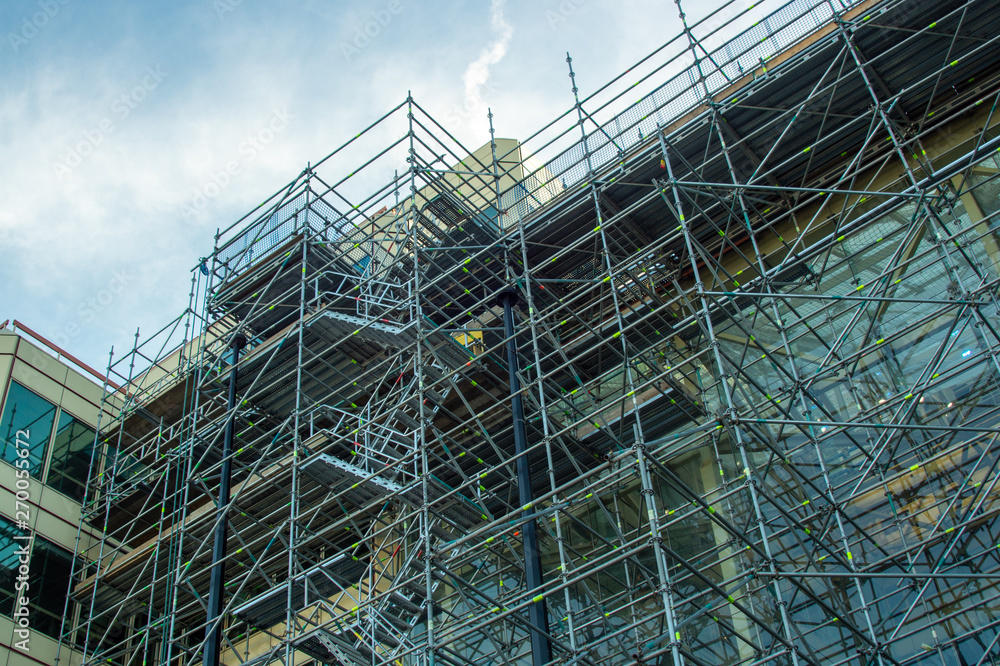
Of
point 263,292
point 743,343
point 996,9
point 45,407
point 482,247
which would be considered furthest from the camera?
point 45,407

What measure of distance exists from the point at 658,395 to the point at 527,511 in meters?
3.54

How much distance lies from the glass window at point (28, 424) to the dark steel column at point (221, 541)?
20.6 ft

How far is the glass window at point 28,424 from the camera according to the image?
970 inches

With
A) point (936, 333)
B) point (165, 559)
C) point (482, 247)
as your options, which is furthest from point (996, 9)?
point (165, 559)

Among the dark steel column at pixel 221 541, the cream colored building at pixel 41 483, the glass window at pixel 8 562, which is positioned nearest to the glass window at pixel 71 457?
the cream colored building at pixel 41 483

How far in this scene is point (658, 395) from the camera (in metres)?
18.7

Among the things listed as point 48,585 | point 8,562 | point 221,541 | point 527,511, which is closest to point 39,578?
point 48,585

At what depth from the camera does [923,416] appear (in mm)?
15734

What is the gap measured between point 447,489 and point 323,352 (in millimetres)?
4074

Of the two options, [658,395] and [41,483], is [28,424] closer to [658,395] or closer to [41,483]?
[41,483]

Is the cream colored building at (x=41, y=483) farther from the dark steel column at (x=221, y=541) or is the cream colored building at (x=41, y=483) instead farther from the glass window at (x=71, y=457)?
the dark steel column at (x=221, y=541)

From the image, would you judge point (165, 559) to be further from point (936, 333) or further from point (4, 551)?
point (936, 333)

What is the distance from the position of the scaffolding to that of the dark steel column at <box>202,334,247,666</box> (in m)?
0.08

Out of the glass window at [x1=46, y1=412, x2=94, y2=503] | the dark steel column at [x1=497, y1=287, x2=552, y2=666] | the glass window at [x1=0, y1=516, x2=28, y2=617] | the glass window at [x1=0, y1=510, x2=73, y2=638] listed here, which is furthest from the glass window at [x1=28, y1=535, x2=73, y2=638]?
the dark steel column at [x1=497, y1=287, x2=552, y2=666]
